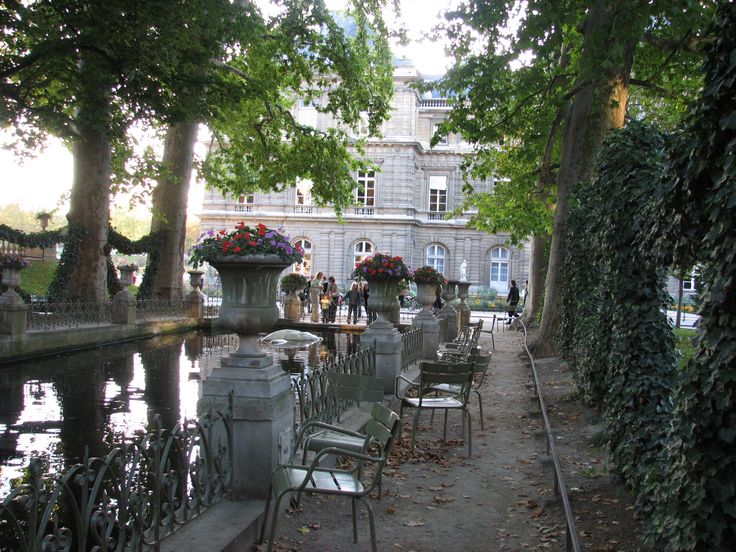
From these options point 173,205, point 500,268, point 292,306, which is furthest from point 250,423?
point 500,268

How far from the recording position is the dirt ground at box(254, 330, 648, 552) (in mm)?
4711

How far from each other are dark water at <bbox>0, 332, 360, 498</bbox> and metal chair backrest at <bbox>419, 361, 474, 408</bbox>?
55.8 inches

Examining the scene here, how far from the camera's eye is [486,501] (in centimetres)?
577

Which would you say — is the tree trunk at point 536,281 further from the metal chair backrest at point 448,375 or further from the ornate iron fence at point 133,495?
the ornate iron fence at point 133,495

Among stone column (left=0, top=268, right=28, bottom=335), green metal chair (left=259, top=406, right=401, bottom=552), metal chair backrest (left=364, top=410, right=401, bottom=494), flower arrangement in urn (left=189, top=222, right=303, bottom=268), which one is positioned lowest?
green metal chair (left=259, top=406, right=401, bottom=552)

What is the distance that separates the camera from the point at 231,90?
53.5ft

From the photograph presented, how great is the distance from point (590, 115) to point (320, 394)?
964 centimetres

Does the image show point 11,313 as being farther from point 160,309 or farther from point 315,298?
point 315,298

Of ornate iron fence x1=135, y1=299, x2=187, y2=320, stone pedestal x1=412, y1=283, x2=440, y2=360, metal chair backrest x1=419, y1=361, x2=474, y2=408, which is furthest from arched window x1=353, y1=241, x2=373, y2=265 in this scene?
metal chair backrest x1=419, y1=361, x2=474, y2=408

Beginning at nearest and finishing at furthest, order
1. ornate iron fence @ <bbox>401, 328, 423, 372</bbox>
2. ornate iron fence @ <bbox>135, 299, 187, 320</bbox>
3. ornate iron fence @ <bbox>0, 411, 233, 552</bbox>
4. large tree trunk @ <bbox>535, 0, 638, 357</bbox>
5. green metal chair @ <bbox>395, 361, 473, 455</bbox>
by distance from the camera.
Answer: ornate iron fence @ <bbox>0, 411, 233, 552</bbox> < green metal chair @ <bbox>395, 361, 473, 455</bbox> < ornate iron fence @ <bbox>401, 328, 423, 372</bbox> < large tree trunk @ <bbox>535, 0, 638, 357</bbox> < ornate iron fence @ <bbox>135, 299, 187, 320</bbox>

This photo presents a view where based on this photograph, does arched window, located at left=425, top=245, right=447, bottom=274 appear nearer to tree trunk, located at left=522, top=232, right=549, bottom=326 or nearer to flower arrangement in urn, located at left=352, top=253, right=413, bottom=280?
tree trunk, located at left=522, top=232, right=549, bottom=326

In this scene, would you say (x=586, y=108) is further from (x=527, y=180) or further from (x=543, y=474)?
(x=543, y=474)

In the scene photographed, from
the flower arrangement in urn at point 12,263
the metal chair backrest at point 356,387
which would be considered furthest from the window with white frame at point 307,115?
the metal chair backrest at point 356,387

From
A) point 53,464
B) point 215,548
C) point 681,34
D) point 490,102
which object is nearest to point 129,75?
point 490,102
